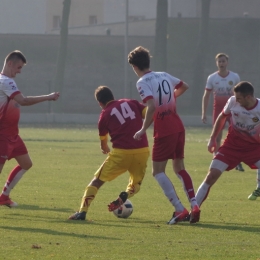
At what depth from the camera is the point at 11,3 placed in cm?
6638

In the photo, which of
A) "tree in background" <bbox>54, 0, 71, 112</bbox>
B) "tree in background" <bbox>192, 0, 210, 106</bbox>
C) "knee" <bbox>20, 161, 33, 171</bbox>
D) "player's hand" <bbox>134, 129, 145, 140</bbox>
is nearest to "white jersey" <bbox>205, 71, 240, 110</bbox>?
"knee" <bbox>20, 161, 33, 171</bbox>

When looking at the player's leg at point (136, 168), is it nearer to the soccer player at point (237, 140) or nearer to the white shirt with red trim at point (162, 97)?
the white shirt with red trim at point (162, 97)

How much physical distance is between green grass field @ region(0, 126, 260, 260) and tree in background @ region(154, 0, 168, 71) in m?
33.1

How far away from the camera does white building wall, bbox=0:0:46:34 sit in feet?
218

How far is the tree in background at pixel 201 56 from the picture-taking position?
168ft

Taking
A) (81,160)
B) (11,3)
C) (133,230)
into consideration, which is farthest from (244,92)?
(11,3)

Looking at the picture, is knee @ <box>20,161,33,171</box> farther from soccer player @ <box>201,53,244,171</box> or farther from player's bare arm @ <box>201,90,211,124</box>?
soccer player @ <box>201,53,244,171</box>

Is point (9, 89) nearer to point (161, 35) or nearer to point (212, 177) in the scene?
point (212, 177)

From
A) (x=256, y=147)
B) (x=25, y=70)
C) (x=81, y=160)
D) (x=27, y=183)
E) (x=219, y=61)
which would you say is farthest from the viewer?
(x=25, y=70)

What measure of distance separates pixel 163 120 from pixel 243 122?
101 centimetres

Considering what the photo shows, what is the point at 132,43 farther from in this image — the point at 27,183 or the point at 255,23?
the point at 27,183

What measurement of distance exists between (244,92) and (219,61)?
6.80 m

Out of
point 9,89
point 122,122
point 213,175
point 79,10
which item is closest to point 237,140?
point 213,175

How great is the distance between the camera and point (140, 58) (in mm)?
9406
